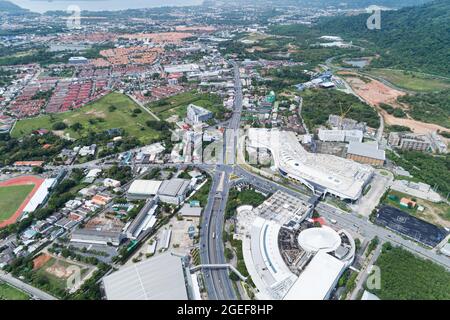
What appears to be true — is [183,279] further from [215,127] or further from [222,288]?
[215,127]

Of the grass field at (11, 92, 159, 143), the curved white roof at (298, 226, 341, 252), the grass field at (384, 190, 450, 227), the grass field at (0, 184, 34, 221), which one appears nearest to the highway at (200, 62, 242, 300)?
the curved white roof at (298, 226, 341, 252)

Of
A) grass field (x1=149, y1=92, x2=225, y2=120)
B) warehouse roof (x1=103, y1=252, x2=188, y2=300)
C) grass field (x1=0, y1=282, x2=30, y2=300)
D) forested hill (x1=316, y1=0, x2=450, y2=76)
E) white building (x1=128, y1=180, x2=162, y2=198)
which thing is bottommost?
grass field (x1=0, y1=282, x2=30, y2=300)

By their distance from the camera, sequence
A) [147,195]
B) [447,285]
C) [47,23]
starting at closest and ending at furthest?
[447,285], [147,195], [47,23]

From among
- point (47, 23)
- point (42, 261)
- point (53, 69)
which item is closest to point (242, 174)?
point (42, 261)

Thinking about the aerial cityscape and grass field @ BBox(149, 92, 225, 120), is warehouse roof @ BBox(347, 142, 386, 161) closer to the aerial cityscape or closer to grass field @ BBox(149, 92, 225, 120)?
the aerial cityscape

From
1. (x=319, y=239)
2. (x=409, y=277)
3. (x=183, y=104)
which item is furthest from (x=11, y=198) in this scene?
(x=409, y=277)

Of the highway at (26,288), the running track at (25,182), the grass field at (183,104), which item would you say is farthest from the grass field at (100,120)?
the highway at (26,288)
